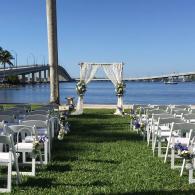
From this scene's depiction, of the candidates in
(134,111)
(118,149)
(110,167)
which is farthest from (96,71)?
(110,167)

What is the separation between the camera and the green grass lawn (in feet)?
26.9

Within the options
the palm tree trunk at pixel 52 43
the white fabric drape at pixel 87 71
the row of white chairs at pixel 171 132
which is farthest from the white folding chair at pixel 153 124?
the palm tree trunk at pixel 52 43

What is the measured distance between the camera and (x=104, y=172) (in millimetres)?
9539

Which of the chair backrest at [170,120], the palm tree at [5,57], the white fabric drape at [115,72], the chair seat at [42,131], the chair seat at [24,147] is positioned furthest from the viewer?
the palm tree at [5,57]

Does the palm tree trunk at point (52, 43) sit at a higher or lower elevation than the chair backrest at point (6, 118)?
higher

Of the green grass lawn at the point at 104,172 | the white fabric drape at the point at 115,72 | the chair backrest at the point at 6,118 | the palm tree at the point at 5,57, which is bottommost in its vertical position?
the green grass lawn at the point at 104,172

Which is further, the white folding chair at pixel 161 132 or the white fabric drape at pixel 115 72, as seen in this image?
the white fabric drape at pixel 115 72

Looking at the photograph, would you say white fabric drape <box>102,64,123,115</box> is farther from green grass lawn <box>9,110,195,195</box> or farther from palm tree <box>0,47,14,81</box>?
palm tree <box>0,47,14,81</box>

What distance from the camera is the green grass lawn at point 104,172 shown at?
26.9 ft

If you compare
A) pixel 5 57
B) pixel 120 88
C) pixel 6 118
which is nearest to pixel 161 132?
pixel 6 118

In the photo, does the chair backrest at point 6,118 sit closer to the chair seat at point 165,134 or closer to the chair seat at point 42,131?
the chair seat at point 42,131

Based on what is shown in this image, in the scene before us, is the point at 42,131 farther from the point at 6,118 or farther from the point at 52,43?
the point at 52,43

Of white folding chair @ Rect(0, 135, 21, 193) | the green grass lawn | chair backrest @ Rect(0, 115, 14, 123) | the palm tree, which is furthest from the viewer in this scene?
the palm tree

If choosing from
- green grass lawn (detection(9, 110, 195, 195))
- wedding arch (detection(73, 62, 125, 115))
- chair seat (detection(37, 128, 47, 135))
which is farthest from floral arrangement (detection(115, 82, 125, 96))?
chair seat (detection(37, 128, 47, 135))
